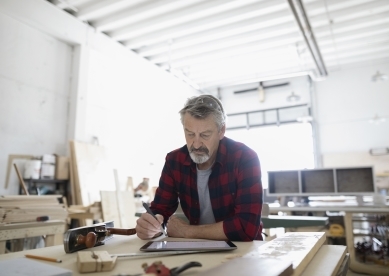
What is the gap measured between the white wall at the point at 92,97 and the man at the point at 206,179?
3.25m

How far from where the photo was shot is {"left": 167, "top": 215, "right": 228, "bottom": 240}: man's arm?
1189mm

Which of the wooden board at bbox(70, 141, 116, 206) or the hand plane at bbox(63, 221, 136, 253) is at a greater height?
the wooden board at bbox(70, 141, 116, 206)

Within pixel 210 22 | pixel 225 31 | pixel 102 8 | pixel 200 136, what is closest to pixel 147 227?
pixel 200 136

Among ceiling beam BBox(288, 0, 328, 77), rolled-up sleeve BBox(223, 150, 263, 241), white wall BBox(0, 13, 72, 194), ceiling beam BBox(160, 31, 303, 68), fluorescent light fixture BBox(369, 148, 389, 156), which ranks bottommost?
rolled-up sleeve BBox(223, 150, 263, 241)

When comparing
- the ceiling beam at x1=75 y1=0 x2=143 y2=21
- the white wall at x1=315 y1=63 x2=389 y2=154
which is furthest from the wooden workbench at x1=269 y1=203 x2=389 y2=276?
the white wall at x1=315 y1=63 x2=389 y2=154

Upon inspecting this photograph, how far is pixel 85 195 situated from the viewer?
4.34 metres

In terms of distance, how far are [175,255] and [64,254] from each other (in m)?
0.34

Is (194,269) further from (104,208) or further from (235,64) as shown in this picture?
(235,64)

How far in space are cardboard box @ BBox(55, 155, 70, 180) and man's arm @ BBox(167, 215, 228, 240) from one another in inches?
137

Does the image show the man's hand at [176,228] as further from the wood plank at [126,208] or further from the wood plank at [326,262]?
the wood plank at [126,208]

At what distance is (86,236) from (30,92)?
13.0ft

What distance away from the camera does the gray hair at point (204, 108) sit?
4.78ft

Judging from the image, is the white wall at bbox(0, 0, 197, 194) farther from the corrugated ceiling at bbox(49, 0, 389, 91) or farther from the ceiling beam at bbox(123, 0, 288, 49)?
the ceiling beam at bbox(123, 0, 288, 49)

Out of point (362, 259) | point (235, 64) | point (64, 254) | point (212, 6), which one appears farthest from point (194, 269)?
point (235, 64)
